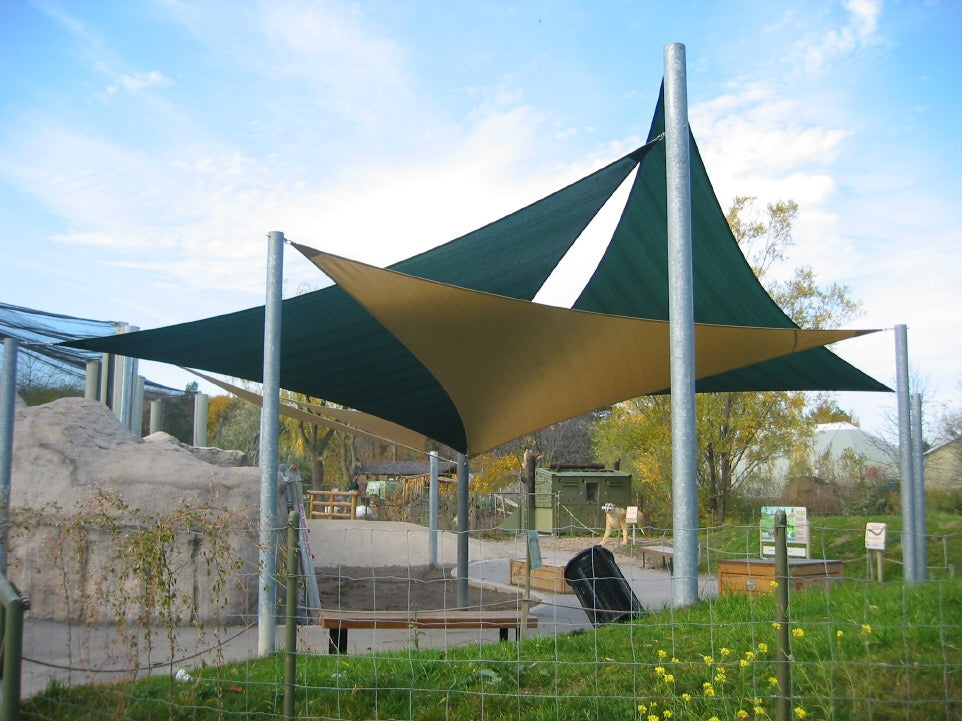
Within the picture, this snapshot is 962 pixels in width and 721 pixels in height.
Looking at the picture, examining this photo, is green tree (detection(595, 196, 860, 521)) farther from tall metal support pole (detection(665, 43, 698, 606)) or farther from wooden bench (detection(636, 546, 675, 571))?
tall metal support pole (detection(665, 43, 698, 606))

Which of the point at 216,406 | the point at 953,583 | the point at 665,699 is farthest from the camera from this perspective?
the point at 216,406

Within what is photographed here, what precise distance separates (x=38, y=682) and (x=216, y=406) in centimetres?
3072

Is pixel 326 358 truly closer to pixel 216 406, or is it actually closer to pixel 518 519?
pixel 518 519

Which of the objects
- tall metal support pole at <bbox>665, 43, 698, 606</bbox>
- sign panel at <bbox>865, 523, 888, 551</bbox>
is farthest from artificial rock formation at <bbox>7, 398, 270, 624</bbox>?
sign panel at <bbox>865, 523, 888, 551</bbox>

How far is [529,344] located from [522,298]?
1.30 metres

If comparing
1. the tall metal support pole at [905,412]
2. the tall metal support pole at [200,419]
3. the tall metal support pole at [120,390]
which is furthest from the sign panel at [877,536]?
the tall metal support pole at [200,419]

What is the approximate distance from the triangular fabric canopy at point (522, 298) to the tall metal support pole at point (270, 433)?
912 millimetres

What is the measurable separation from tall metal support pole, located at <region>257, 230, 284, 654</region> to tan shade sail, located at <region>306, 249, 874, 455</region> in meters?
0.56

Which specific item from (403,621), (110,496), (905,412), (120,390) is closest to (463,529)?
(403,621)

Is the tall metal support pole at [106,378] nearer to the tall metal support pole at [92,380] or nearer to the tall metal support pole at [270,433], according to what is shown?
the tall metal support pole at [92,380]

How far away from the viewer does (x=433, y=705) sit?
385 centimetres

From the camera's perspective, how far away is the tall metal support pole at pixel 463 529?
796 cm

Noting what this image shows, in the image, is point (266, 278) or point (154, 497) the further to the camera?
point (154, 497)

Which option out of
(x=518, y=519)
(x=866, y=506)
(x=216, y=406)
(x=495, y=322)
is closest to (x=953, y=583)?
(x=495, y=322)
